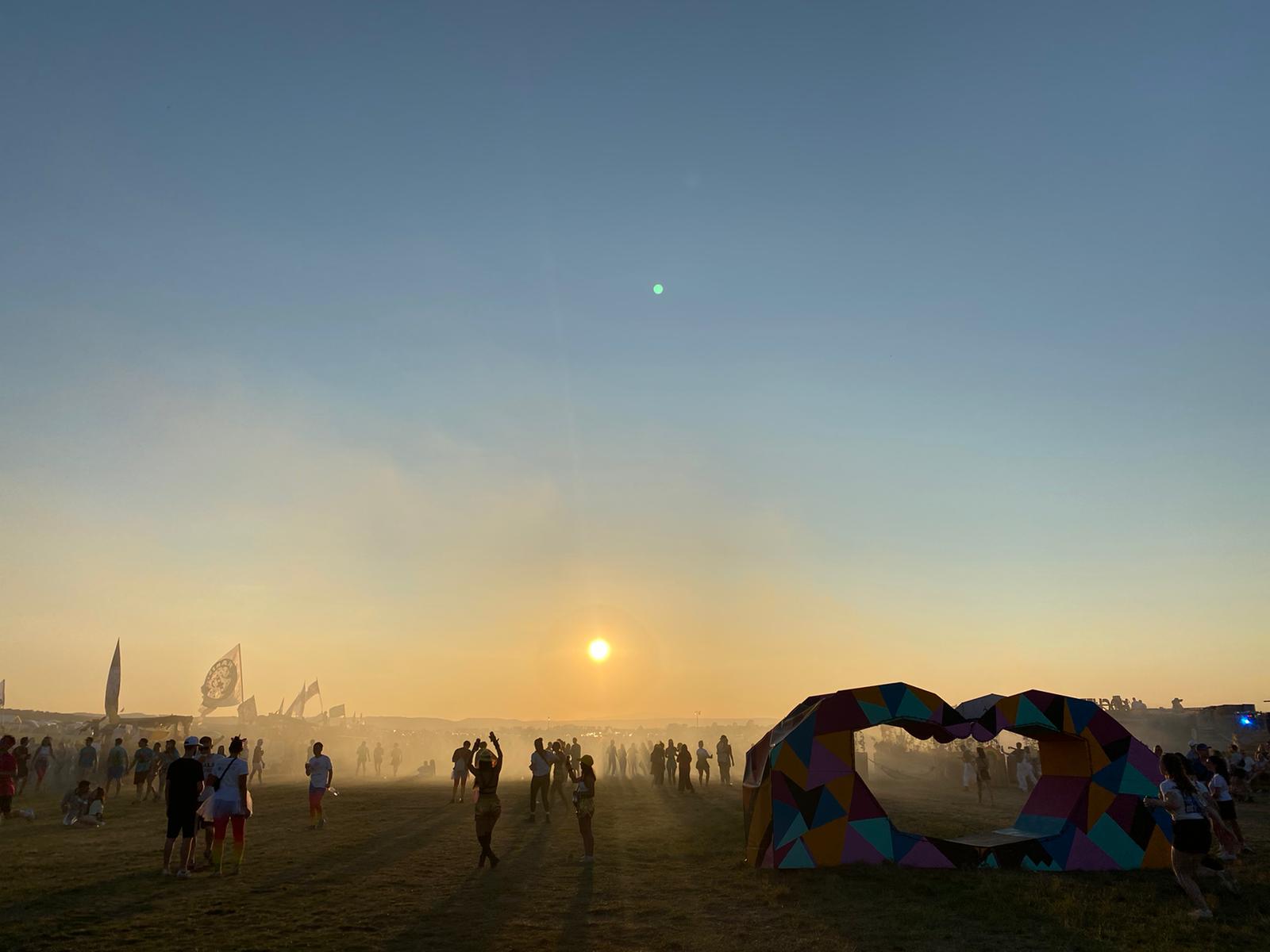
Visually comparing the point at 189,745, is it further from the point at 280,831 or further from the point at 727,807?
the point at 727,807

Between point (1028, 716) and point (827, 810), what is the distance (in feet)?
13.0

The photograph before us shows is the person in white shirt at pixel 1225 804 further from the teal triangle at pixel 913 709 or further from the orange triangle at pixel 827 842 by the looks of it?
the orange triangle at pixel 827 842

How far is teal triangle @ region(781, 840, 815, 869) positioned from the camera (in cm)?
1256

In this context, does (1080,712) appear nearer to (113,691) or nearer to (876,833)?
(876,833)

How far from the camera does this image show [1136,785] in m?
13.2

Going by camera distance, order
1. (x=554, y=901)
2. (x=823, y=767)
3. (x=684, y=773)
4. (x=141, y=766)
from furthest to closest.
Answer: (x=684, y=773), (x=141, y=766), (x=823, y=767), (x=554, y=901)

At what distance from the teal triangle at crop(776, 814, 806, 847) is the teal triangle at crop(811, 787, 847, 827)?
183mm

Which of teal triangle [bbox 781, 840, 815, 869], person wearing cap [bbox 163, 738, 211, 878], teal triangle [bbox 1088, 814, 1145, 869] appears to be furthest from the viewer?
teal triangle [bbox 1088, 814, 1145, 869]

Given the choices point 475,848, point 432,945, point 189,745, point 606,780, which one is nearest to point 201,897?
point 189,745

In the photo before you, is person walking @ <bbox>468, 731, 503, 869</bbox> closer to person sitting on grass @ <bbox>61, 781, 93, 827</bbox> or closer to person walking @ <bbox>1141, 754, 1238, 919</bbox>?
person walking @ <bbox>1141, 754, 1238, 919</bbox>

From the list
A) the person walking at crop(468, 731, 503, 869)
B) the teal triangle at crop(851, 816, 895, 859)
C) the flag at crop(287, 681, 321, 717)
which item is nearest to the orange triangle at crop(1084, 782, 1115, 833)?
the teal triangle at crop(851, 816, 895, 859)

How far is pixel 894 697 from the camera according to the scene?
13547mm

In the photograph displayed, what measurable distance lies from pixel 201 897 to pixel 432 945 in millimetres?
4134

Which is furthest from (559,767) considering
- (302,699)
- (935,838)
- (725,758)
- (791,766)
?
(302,699)
